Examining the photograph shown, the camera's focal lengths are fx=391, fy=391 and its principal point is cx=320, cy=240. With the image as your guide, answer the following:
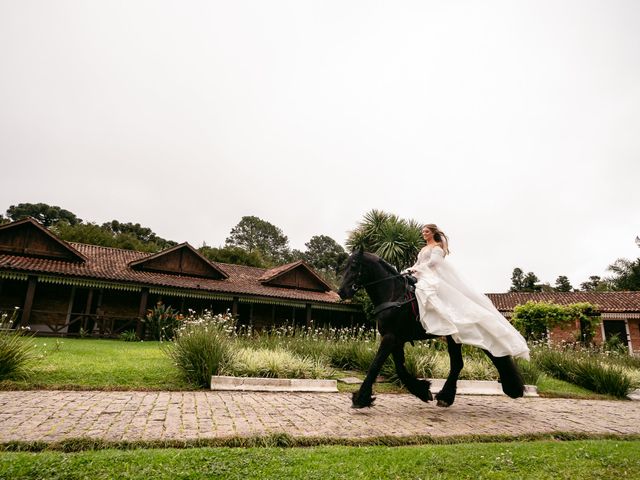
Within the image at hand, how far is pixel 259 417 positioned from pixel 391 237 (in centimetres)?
1934

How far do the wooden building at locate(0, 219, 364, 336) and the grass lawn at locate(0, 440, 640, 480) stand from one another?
16799mm

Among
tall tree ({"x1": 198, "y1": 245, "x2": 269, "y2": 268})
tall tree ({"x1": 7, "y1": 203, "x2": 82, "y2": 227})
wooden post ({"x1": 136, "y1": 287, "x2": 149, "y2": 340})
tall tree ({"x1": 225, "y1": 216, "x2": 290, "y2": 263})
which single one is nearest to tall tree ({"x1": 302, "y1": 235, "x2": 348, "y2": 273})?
tall tree ({"x1": 225, "y1": 216, "x2": 290, "y2": 263})

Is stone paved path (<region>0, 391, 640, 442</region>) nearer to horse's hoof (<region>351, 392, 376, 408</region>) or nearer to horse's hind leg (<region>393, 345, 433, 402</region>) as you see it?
horse's hoof (<region>351, 392, 376, 408</region>)

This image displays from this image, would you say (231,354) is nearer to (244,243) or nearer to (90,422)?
(90,422)

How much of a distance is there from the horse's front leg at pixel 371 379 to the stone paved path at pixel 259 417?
165 millimetres

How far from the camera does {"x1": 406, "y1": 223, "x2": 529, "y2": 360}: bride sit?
5320 mm

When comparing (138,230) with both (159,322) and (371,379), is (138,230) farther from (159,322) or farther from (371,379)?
(371,379)

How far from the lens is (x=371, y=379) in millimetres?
5262

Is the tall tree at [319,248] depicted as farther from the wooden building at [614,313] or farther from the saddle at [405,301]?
the saddle at [405,301]

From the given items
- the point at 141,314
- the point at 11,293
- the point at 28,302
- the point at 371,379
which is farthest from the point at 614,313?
the point at 11,293

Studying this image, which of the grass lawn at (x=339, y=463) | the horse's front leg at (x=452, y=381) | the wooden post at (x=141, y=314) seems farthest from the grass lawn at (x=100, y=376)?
the wooden post at (x=141, y=314)

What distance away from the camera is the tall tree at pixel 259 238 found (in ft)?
195

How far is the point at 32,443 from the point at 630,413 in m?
8.59

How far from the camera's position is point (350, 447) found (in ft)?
12.0
